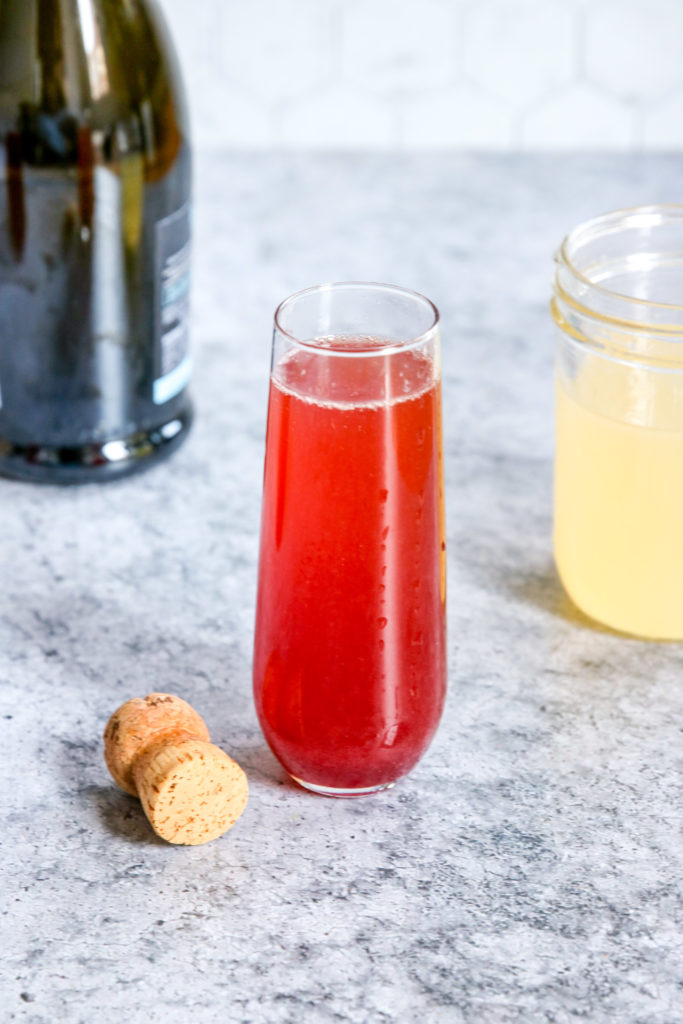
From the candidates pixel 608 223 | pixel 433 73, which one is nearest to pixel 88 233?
pixel 608 223

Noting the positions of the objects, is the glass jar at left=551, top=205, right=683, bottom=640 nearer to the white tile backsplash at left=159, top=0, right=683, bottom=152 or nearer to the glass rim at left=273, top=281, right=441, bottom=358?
the glass rim at left=273, top=281, right=441, bottom=358

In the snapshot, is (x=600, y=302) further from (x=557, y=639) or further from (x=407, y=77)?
(x=407, y=77)

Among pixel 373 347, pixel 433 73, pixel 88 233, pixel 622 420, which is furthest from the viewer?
pixel 433 73

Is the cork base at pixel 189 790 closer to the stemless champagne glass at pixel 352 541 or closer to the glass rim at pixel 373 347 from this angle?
the stemless champagne glass at pixel 352 541

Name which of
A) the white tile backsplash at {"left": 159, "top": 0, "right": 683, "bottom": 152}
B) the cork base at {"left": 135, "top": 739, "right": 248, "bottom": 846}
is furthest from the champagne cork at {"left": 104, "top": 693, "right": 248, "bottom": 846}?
the white tile backsplash at {"left": 159, "top": 0, "right": 683, "bottom": 152}

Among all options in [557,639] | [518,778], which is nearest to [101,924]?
[518,778]

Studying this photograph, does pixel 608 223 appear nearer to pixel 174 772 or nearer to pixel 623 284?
pixel 623 284

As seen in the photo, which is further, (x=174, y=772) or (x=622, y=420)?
(x=622, y=420)
